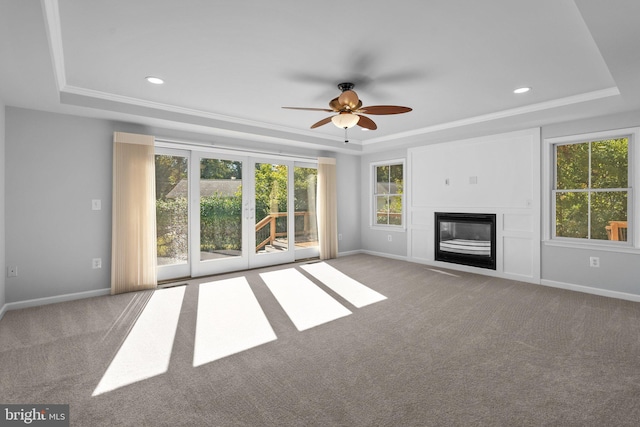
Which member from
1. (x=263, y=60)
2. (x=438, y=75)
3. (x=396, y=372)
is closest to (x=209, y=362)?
(x=396, y=372)

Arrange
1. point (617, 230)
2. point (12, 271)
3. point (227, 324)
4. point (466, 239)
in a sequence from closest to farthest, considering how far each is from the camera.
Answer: point (227, 324), point (12, 271), point (617, 230), point (466, 239)

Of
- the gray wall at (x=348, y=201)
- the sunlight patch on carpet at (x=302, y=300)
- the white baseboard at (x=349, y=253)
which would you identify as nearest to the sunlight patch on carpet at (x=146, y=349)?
the sunlight patch on carpet at (x=302, y=300)

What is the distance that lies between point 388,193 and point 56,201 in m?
5.50

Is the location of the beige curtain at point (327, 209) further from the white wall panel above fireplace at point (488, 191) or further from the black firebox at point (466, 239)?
the black firebox at point (466, 239)

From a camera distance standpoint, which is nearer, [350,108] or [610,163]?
[350,108]

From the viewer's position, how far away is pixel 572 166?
4285mm

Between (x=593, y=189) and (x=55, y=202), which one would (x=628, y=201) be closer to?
(x=593, y=189)

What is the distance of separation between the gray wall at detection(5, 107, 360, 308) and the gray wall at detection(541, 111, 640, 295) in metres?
5.90

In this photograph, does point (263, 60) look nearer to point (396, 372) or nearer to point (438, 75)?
point (438, 75)

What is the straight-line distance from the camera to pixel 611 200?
3.99 meters

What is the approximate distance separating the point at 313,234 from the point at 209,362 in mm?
4247

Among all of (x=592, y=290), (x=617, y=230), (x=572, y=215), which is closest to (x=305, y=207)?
(x=572, y=215)

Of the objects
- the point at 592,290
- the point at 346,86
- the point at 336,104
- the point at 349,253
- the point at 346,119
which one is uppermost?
the point at 346,86

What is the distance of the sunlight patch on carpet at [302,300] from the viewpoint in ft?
10.6
